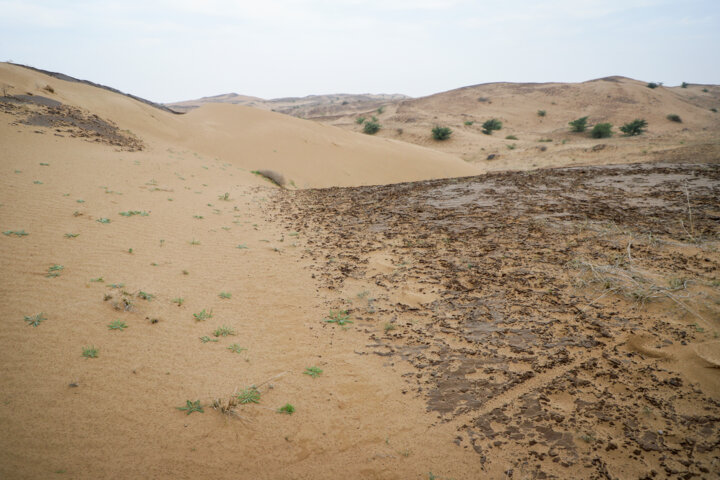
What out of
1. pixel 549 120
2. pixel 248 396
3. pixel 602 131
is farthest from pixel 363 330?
pixel 549 120

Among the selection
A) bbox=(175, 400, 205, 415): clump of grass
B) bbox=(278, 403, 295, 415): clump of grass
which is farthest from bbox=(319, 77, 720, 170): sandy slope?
Answer: bbox=(175, 400, 205, 415): clump of grass

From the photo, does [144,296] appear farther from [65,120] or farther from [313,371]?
[65,120]

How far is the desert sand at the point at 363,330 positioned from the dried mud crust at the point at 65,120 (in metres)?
2.46

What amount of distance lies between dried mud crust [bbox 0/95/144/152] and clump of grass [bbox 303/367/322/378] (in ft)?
38.3

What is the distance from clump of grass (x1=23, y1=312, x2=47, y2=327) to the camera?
127 inches

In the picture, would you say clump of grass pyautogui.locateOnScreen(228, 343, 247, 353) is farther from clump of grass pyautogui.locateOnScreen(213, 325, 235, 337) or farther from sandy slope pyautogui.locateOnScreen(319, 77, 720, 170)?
sandy slope pyautogui.locateOnScreen(319, 77, 720, 170)

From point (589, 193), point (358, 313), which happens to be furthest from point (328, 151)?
point (358, 313)

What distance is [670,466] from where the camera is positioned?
6.82ft

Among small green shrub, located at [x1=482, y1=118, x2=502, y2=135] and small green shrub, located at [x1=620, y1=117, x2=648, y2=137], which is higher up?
small green shrub, located at [x1=482, y1=118, x2=502, y2=135]

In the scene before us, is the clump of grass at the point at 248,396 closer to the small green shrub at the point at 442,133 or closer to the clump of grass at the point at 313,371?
the clump of grass at the point at 313,371

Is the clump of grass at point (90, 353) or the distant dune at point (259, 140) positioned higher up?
the distant dune at point (259, 140)

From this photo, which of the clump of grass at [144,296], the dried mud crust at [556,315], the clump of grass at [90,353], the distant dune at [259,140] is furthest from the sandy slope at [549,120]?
the clump of grass at [90,353]

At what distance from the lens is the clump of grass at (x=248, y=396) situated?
9.10ft

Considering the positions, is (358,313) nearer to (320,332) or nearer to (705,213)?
(320,332)
